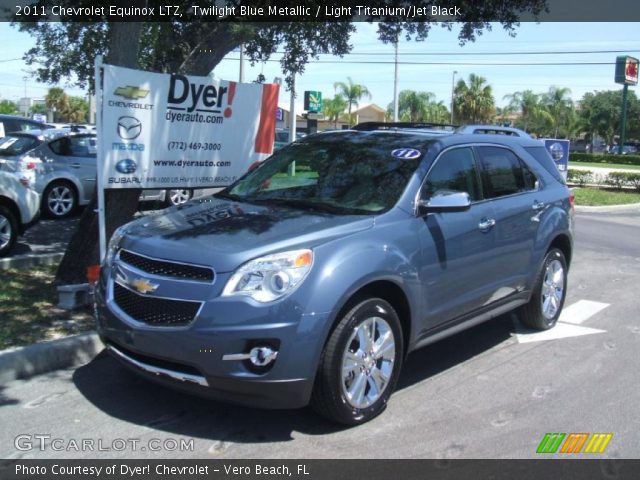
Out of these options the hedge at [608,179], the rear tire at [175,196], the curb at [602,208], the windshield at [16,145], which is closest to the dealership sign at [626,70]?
the hedge at [608,179]

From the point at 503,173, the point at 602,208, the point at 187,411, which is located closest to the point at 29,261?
the point at 187,411

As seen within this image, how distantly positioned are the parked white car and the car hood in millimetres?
4267

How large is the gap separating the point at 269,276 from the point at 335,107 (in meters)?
65.8

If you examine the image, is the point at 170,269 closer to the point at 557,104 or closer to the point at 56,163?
the point at 56,163

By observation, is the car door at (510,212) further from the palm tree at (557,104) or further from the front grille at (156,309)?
the palm tree at (557,104)

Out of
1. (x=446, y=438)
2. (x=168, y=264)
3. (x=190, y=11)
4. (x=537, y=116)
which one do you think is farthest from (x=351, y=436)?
(x=537, y=116)

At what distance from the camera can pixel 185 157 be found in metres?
6.64

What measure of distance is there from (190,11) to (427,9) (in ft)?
10.4

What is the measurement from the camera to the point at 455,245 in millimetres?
4746

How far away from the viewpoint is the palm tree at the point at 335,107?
67.7 meters

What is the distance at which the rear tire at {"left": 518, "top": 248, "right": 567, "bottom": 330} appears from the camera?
20.0 ft

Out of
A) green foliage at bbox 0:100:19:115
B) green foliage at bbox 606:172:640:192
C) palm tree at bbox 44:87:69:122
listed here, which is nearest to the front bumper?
green foliage at bbox 606:172:640:192

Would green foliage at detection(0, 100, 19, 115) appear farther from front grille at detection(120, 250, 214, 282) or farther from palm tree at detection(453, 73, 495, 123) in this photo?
front grille at detection(120, 250, 214, 282)

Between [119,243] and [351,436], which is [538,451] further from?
[119,243]
